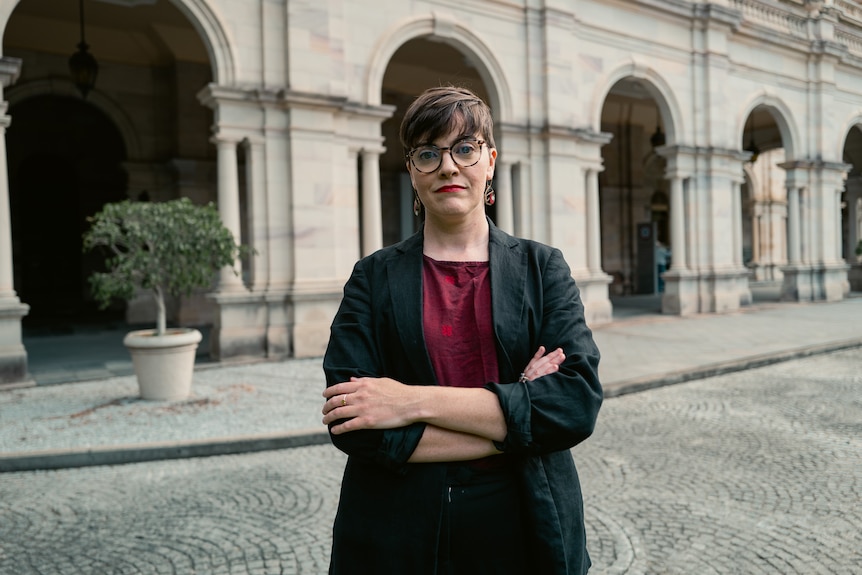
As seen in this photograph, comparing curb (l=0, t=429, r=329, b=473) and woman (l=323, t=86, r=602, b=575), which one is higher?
woman (l=323, t=86, r=602, b=575)

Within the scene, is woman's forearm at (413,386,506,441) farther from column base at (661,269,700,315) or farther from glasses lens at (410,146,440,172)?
column base at (661,269,700,315)

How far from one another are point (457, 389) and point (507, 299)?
0.90 ft

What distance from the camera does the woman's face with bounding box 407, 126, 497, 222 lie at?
5.19 feet

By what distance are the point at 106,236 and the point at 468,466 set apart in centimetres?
676

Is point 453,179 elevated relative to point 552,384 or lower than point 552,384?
elevated

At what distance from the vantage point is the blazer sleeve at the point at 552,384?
58.2 inches

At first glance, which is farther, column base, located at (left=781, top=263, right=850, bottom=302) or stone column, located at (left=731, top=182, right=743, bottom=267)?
column base, located at (left=781, top=263, right=850, bottom=302)

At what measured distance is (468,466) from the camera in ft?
5.15

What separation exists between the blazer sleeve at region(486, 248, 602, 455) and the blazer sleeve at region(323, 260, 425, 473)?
232mm

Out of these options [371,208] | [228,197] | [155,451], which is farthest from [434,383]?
[371,208]

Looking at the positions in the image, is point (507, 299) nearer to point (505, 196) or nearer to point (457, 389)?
point (457, 389)

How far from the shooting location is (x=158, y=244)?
7.02 metres

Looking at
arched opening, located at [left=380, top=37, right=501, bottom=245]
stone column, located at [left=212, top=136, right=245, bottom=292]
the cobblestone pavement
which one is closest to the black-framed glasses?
the cobblestone pavement

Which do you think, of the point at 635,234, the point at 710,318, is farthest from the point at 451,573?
the point at 635,234
